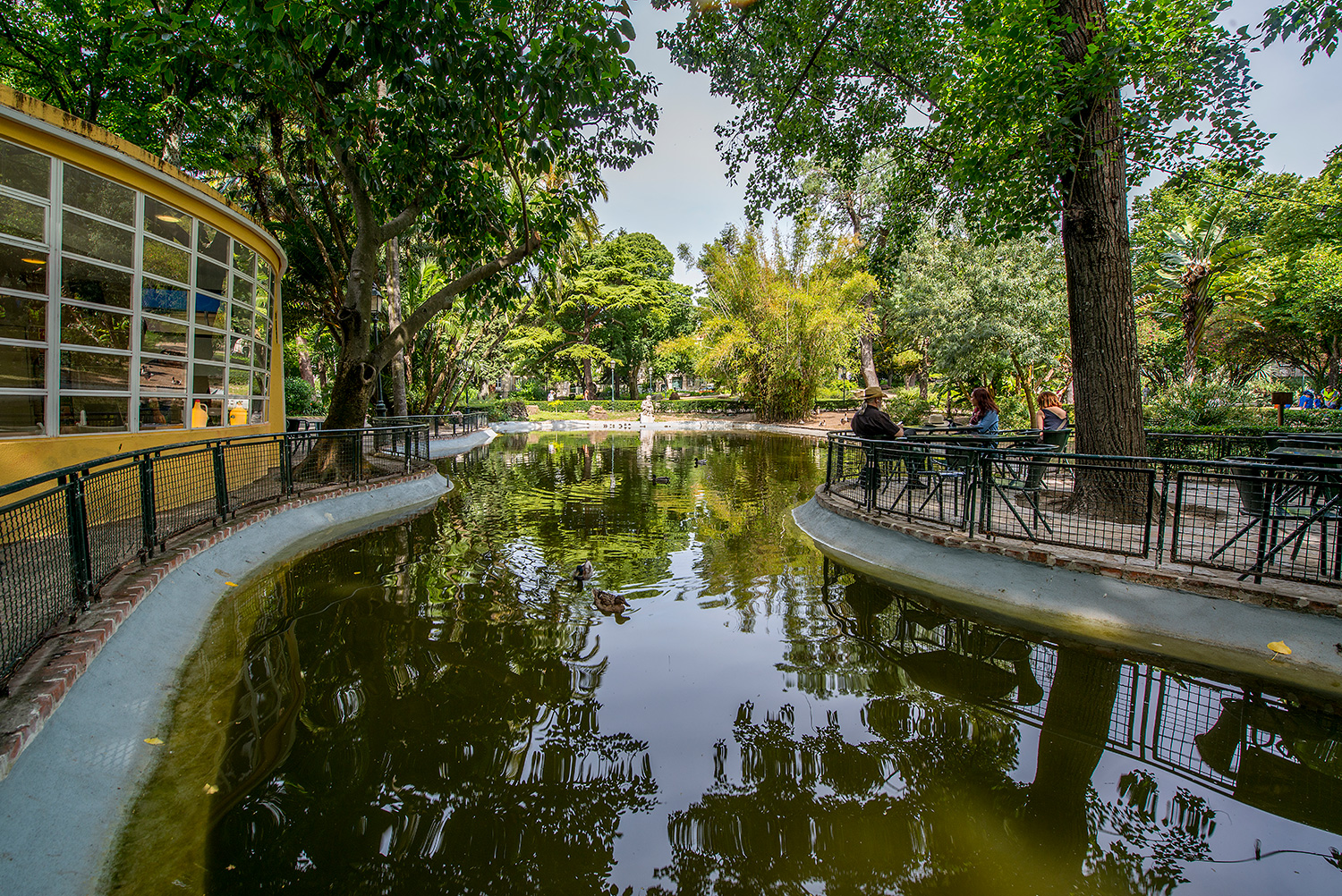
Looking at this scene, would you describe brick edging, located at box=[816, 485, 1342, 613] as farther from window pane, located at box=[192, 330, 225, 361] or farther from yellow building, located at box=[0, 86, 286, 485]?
window pane, located at box=[192, 330, 225, 361]

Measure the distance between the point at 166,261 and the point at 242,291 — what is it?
1.96 metres

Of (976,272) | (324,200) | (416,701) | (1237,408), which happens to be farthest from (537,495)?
(976,272)

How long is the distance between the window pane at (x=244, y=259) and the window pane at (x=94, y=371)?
279 centimetres

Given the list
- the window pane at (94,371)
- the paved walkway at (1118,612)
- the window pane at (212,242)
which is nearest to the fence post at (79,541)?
the window pane at (94,371)

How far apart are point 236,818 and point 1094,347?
30.1 ft

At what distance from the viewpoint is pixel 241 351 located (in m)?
9.47

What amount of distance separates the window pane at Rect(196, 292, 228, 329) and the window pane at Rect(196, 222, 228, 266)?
630 mm

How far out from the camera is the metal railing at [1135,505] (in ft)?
15.0

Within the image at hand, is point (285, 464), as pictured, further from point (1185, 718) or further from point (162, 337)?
point (1185, 718)

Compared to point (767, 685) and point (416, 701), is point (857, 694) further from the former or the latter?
point (416, 701)

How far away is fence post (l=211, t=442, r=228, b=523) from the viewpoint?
677 cm

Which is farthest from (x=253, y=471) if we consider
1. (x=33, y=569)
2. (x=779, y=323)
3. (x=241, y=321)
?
(x=779, y=323)

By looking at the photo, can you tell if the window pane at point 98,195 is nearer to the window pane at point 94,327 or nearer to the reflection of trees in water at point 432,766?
the window pane at point 94,327

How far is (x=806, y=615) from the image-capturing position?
5559 millimetres
